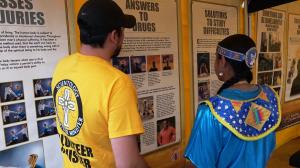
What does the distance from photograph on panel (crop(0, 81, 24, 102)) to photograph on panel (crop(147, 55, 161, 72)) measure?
2.64ft

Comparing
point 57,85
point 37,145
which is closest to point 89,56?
point 57,85

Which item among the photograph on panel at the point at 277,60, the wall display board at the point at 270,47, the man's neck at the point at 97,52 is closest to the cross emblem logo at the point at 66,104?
the man's neck at the point at 97,52

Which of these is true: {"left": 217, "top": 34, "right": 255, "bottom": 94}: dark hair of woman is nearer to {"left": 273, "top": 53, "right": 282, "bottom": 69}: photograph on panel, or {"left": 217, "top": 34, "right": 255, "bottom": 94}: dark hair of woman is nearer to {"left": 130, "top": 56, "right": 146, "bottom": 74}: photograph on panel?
{"left": 130, "top": 56, "right": 146, "bottom": 74}: photograph on panel

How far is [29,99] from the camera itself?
4.42 feet

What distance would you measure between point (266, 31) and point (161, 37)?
1.43 meters

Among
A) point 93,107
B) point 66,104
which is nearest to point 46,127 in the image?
point 66,104

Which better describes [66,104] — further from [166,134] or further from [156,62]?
[166,134]

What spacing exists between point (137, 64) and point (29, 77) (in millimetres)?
665

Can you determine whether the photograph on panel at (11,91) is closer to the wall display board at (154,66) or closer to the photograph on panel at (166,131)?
the wall display board at (154,66)

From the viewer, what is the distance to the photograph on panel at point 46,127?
140 centimetres

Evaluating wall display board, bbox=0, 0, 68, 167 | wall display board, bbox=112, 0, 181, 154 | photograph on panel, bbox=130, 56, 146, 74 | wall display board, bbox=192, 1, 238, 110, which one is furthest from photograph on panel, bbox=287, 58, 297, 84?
wall display board, bbox=0, 0, 68, 167

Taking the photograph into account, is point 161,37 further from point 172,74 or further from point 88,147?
point 88,147

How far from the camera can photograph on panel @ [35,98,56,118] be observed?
4.53 feet

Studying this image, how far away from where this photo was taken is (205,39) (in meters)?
2.25
